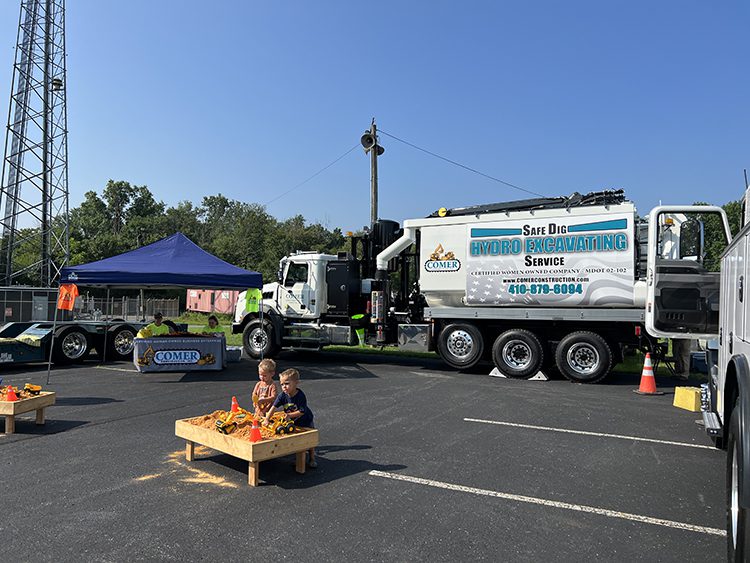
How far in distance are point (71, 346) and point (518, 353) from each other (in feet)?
35.6

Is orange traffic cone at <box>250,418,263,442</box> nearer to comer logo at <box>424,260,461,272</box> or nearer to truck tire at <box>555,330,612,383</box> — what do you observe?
truck tire at <box>555,330,612,383</box>

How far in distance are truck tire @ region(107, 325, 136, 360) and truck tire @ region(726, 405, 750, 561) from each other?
46.0ft

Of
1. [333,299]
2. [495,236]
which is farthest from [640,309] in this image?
[333,299]

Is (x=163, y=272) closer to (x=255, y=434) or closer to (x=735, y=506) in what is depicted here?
(x=255, y=434)

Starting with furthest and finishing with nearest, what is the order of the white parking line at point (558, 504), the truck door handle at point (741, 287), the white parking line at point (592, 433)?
the white parking line at point (592, 433)
the white parking line at point (558, 504)
the truck door handle at point (741, 287)

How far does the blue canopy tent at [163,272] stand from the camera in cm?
1155

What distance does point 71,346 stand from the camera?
1357 centimetres

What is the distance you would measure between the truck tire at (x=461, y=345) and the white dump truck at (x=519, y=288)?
0.08 feet

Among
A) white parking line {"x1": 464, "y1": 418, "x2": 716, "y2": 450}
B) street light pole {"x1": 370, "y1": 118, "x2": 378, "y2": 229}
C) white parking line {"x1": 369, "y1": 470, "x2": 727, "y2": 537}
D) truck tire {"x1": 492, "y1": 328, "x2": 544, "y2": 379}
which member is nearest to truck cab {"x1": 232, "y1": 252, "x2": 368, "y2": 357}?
truck tire {"x1": 492, "y1": 328, "x2": 544, "y2": 379}

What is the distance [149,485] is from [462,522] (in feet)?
9.13

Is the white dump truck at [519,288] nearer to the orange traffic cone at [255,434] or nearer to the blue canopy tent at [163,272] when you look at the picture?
the blue canopy tent at [163,272]

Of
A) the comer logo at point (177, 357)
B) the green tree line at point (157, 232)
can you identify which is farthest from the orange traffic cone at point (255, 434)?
the green tree line at point (157, 232)

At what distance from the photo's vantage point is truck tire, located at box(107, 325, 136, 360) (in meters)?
14.3

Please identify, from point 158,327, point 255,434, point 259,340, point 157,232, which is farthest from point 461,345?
point 157,232
